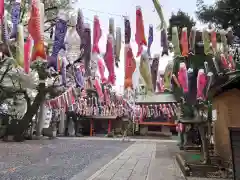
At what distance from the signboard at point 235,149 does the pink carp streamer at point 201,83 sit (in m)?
6.31

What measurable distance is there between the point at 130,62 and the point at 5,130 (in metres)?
17.3

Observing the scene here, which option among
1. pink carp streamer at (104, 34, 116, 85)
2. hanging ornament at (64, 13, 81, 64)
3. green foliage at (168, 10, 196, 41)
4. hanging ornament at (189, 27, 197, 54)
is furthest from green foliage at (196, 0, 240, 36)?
hanging ornament at (64, 13, 81, 64)

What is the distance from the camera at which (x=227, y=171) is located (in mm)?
7312

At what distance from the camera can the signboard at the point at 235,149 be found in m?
4.11

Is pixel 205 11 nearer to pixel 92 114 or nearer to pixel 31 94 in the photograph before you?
pixel 31 94

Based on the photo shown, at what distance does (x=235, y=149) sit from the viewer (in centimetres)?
415

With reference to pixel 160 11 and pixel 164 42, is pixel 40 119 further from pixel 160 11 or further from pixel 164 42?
pixel 160 11

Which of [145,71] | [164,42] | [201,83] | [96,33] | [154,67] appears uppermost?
[96,33]

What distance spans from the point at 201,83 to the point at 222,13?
9.30 feet

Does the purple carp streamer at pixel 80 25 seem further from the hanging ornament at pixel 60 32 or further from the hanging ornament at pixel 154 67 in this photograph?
the hanging ornament at pixel 154 67

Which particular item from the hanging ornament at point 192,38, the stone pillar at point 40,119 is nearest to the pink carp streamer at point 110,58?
the hanging ornament at point 192,38

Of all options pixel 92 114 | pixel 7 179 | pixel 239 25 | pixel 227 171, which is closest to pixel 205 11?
pixel 239 25

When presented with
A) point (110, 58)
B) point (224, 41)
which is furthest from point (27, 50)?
point (224, 41)

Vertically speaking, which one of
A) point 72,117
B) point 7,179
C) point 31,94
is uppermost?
point 31,94
